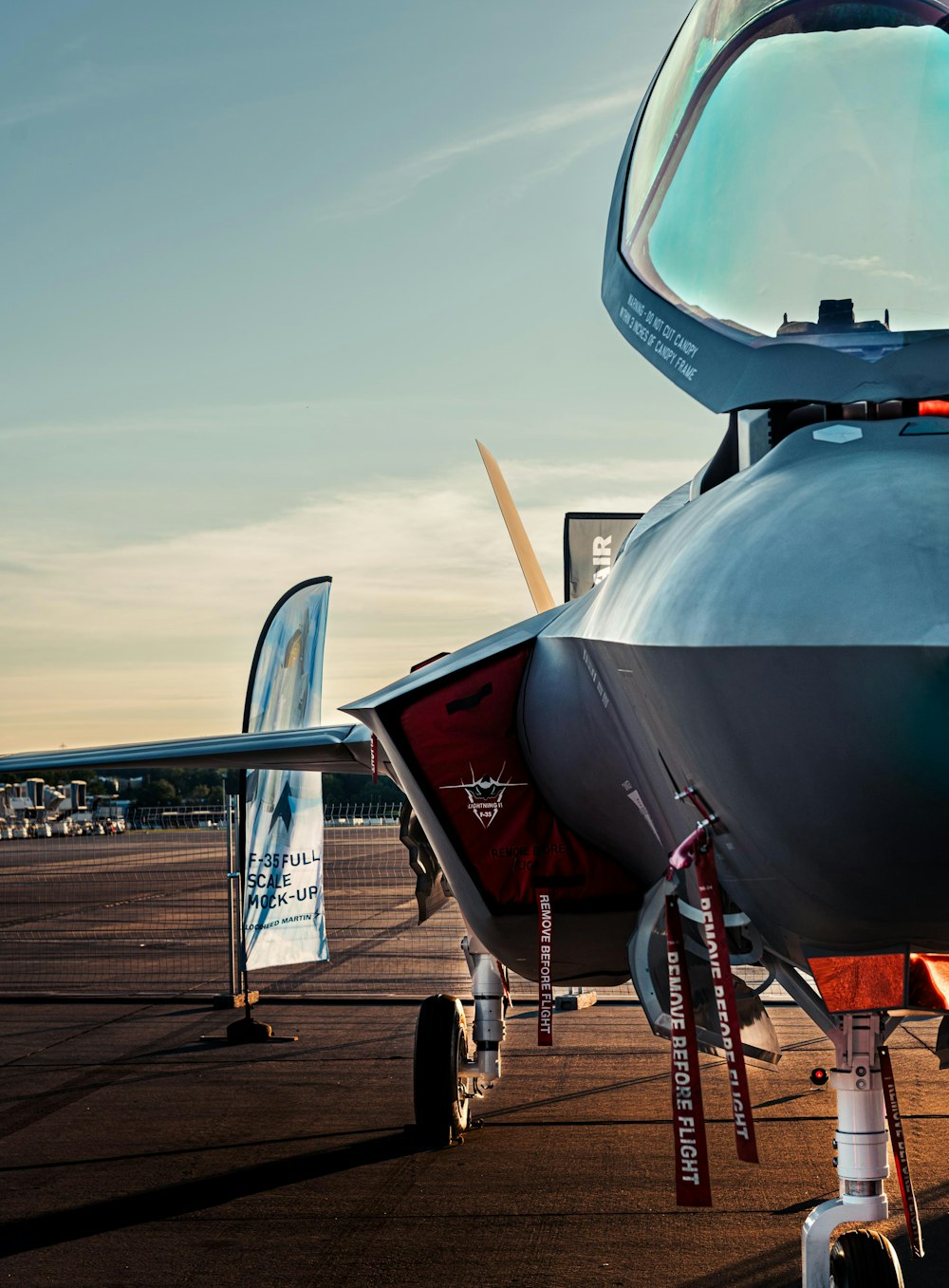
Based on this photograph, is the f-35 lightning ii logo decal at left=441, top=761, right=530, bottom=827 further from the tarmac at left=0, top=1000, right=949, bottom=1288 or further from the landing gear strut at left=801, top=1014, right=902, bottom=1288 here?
the tarmac at left=0, top=1000, right=949, bottom=1288

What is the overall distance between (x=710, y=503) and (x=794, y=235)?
87 centimetres

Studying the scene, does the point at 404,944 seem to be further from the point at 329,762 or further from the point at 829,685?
the point at 829,685

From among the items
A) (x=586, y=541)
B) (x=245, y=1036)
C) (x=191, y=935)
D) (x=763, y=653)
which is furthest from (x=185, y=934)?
(x=763, y=653)

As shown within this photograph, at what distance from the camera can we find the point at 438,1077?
6.75m

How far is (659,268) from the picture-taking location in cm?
332

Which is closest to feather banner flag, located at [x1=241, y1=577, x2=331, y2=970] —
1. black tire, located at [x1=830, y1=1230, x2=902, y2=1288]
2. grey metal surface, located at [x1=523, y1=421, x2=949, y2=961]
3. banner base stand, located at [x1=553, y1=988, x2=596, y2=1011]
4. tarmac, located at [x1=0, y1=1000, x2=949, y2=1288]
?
tarmac, located at [x1=0, y1=1000, x2=949, y2=1288]

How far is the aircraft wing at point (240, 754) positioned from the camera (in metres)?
7.45

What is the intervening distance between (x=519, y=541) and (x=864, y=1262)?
16.9ft

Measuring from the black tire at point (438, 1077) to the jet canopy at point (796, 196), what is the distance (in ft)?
14.6

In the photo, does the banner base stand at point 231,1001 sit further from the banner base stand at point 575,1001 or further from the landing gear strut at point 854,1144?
the landing gear strut at point 854,1144

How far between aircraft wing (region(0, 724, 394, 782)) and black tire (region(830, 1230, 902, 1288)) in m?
4.18

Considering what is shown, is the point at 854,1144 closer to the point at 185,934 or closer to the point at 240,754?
the point at 240,754

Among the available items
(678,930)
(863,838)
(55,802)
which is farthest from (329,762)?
(55,802)

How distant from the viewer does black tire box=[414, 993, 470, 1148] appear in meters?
6.71
